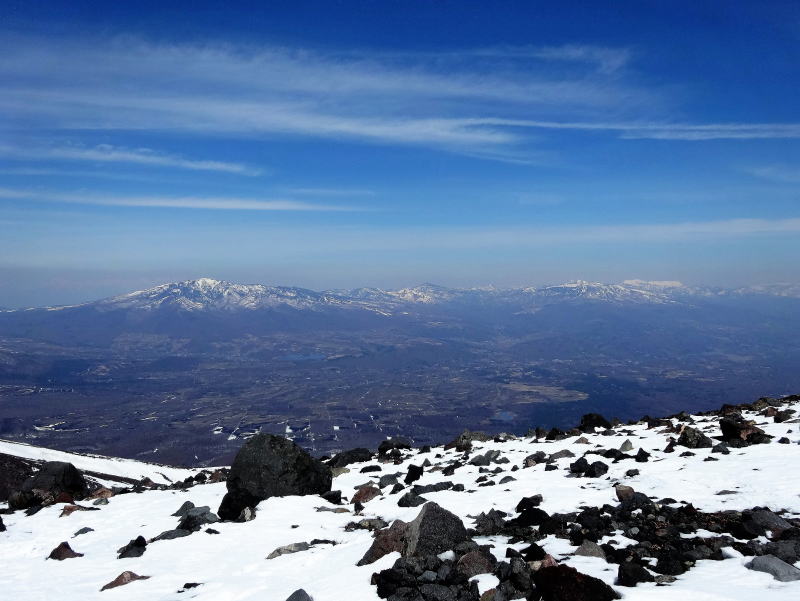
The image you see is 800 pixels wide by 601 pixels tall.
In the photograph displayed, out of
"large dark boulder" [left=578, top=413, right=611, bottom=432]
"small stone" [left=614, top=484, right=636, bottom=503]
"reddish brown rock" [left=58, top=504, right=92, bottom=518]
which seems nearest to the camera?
"small stone" [left=614, top=484, right=636, bottom=503]

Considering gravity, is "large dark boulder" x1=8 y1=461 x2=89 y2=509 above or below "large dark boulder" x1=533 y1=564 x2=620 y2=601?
below

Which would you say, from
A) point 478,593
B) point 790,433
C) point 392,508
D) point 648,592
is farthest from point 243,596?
point 790,433

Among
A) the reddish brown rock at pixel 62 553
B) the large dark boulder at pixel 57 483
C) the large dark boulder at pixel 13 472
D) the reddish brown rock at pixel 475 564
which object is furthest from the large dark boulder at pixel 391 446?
the large dark boulder at pixel 13 472

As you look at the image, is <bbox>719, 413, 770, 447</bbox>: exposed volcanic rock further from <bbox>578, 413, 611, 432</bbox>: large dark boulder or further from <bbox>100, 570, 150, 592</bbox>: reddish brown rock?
<bbox>100, 570, 150, 592</bbox>: reddish brown rock

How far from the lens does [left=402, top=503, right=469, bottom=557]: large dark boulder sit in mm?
11203

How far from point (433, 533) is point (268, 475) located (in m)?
11.2

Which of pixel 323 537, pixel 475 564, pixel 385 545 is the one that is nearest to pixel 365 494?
pixel 323 537

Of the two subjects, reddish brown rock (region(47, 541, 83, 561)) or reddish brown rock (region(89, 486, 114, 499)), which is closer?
reddish brown rock (region(47, 541, 83, 561))

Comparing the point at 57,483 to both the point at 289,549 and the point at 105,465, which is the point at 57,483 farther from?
the point at 105,465

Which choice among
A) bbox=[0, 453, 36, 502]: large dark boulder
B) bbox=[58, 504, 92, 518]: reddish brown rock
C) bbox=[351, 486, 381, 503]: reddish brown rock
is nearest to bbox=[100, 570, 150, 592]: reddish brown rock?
bbox=[351, 486, 381, 503]: reddish brown rock

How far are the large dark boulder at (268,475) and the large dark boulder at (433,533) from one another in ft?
33.0

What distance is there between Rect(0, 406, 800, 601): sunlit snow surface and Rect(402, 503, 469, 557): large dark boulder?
719 mm

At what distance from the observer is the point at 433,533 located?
37.6ft

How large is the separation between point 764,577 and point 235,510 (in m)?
17.1
